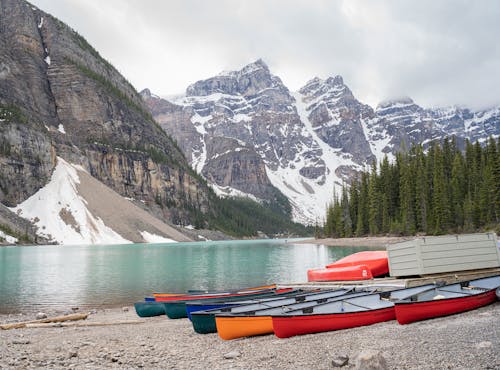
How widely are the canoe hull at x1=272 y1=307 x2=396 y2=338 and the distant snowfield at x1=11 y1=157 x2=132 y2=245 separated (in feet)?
376

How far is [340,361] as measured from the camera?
31.2 feet

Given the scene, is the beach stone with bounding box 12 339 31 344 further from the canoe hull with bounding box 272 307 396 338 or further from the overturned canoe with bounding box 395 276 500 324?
the overturned canoe with bounding box 395 276 500 324

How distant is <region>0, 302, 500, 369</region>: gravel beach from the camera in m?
9.41

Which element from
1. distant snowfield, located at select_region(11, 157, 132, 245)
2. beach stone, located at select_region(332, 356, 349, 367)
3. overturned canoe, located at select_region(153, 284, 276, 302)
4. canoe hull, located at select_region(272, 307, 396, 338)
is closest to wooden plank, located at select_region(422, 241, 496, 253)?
canoe hull, located at select_region(272, 307, 396, 338)

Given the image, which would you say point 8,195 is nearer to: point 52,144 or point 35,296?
point 52,144

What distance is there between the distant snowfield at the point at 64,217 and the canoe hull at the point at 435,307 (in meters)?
116

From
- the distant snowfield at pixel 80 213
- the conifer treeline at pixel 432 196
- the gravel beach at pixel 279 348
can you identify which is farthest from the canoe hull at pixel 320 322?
the distant snowfield at pixel 80 213

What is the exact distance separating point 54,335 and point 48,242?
108m

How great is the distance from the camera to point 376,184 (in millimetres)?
93688

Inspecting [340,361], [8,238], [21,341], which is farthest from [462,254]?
[8,238]

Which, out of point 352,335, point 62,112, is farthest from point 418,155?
point 62,112

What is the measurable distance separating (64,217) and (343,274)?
116 metres

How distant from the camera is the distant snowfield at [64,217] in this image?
118 m

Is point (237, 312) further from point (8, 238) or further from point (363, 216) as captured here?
point (8, 238)
